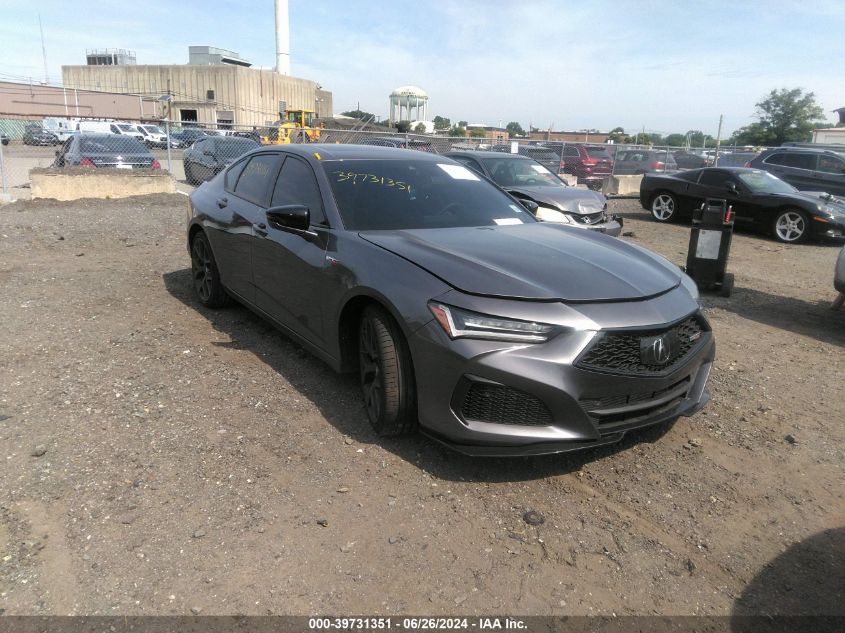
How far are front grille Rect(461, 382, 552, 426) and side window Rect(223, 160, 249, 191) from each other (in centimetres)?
340

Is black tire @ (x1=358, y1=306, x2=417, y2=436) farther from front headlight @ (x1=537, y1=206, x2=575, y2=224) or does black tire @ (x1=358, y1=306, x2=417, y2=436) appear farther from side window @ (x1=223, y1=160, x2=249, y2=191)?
front headlight @ (x1=537, y1=206, x2=575, y2=224)

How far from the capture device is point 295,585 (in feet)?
7.93

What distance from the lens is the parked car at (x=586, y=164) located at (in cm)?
1970

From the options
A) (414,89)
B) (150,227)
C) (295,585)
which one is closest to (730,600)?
(295,585)

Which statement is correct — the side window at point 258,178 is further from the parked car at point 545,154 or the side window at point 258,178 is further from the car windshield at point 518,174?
the parked car at point 545,154

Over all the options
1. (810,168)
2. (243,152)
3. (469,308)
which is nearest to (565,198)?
(469,308)

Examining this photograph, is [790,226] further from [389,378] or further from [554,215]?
[389,378]

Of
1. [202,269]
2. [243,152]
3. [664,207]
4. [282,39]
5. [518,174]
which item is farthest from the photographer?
[282,39]

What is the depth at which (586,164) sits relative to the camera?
64.5ft

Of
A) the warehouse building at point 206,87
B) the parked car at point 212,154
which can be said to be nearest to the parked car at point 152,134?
the parked car at point 212,154

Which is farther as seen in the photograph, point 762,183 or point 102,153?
point 102,153

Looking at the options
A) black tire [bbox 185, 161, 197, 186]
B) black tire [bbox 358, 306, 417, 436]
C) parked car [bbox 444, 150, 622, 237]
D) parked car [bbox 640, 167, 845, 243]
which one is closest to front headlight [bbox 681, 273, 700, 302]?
black tire [bbox 358, 306, 417, 436]

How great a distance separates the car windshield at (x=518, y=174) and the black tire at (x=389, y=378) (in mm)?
7339

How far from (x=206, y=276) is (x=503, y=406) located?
12.4 ft
